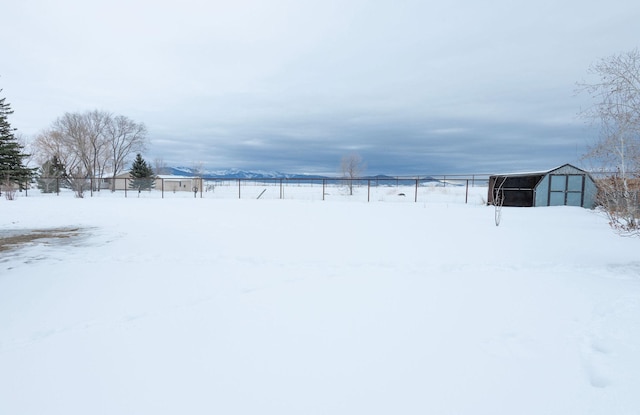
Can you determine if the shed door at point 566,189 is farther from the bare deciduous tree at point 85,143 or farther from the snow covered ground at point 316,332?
the bare deciduous tree at point 85,143

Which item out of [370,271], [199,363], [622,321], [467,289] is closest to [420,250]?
[370,271]

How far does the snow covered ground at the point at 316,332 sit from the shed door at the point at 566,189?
55.1 feet

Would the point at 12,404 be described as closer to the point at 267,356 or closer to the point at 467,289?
the point at 267,356

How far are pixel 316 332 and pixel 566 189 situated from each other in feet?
77.8

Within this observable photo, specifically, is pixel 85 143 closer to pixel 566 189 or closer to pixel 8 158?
pixel 8 158

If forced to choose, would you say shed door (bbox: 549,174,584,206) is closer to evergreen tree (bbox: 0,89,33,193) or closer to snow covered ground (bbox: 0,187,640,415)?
snow covered ground (bbox: 0,187,640,415)

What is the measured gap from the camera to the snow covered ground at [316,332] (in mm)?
2289

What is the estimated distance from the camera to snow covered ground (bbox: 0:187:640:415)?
2.29 meters

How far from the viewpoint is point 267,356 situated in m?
2.81

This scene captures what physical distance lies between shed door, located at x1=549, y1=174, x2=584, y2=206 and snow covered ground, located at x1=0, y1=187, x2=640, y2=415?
16.8 m

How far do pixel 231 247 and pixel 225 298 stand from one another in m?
3.27

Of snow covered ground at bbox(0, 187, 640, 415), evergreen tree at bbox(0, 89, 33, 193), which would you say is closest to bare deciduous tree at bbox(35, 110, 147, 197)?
evergreen tree at bbox(0, 89, 33, 193)

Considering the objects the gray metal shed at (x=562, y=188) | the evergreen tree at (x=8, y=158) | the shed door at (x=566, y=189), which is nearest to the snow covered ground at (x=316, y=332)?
the gray metal shed at (x=562, y=188)

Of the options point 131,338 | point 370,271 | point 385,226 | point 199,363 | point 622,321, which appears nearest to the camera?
point 199,363
